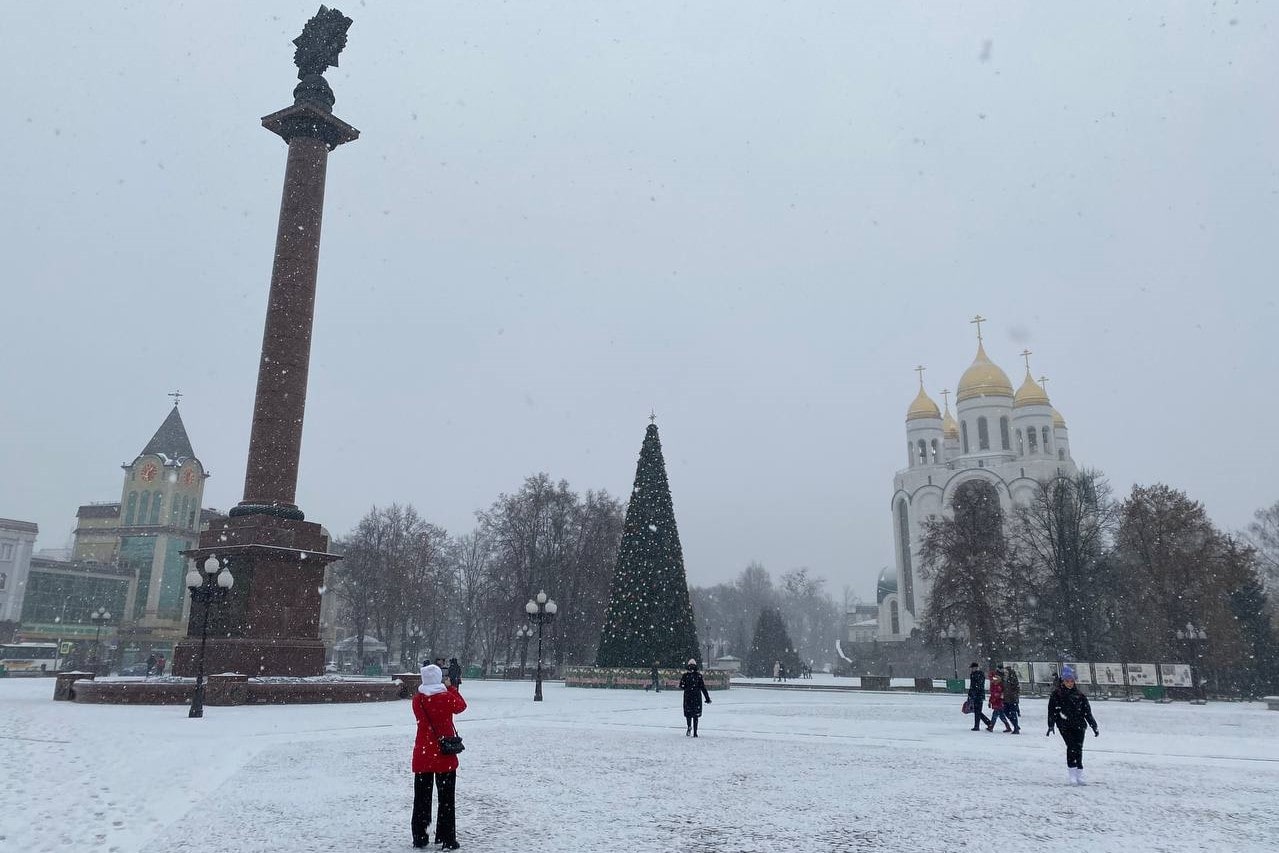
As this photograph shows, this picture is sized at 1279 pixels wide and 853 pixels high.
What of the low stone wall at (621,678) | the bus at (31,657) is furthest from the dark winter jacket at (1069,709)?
the bus at (31,657)

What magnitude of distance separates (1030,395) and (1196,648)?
113 feet

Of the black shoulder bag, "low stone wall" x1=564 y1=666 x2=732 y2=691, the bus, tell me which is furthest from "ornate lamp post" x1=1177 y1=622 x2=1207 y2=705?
the bus

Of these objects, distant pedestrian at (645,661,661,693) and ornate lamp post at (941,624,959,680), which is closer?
distant pedestrian at (645,661,661,693)

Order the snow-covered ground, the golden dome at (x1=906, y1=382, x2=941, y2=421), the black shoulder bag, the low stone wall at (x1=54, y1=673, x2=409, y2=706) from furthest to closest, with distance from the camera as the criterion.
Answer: the golden dome at (x1=906, y1=382, x2=941, y2=421), the low stone wall at (x1=54, y1=673, x2=409, y2=706), the snow-covered ground, the black shoulder bag

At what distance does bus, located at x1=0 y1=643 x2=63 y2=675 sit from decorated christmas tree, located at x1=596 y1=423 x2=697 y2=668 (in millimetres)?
39139

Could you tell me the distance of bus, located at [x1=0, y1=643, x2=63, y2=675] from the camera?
5397 centimetres

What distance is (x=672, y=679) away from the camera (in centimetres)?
3519

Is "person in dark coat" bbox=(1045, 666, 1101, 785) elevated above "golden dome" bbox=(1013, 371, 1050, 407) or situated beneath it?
situated beneath

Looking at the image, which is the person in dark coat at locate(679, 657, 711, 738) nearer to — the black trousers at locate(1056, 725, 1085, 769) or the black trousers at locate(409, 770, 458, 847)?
the black trousers at locate(1056, 725, 1085, 769)

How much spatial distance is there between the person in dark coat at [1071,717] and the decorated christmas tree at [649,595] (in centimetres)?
2440

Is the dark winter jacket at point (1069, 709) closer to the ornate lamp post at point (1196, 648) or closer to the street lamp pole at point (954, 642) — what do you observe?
the ornate lamp post at point (1196, 648)

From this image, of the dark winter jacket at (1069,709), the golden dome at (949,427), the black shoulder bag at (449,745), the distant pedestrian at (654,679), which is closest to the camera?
the black shoulder bag at (449,745)

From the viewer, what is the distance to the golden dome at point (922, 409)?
75938mm

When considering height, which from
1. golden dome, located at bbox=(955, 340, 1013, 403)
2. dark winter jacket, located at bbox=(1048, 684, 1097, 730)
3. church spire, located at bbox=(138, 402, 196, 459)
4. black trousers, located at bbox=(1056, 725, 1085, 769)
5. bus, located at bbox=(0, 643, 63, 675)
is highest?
golden dome, located at bbox=(955, 340, 1013, 403)
